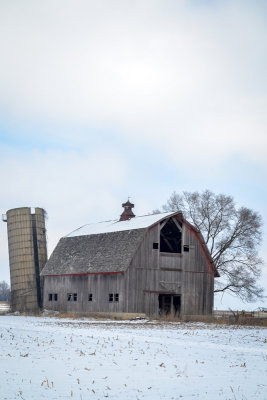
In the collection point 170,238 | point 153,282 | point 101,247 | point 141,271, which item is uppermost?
point 170,238

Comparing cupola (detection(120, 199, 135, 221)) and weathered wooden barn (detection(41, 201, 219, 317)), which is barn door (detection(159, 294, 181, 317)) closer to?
weathered wooden barn (detection(41, 201, 219, 317))

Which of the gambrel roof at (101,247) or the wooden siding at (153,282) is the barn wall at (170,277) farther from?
the gambrel roof at (101,247)

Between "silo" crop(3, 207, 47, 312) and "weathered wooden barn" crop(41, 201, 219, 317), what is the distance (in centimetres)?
389

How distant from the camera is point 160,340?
2058 centimetres

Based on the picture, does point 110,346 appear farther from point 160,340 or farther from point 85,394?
point 85,394

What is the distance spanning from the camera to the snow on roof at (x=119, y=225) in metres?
39.6

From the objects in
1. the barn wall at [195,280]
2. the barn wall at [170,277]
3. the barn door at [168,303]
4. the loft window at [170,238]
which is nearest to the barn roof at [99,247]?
the barn wall at [170,277]

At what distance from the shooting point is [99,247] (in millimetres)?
42062

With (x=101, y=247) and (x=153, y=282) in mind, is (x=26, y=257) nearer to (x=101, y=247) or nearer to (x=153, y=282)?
(x=101, y=247)

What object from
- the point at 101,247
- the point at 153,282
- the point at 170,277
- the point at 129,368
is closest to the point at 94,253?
the point at 101,247

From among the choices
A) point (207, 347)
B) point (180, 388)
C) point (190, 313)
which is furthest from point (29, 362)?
point (190, 313)

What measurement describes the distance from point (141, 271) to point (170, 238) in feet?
13.1

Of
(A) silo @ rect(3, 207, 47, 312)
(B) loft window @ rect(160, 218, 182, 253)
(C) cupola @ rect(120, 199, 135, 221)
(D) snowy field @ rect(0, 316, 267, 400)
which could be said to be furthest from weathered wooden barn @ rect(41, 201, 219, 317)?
(D) snowy field @ rect(0, 316, 267, 400)

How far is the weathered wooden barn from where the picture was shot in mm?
38625
